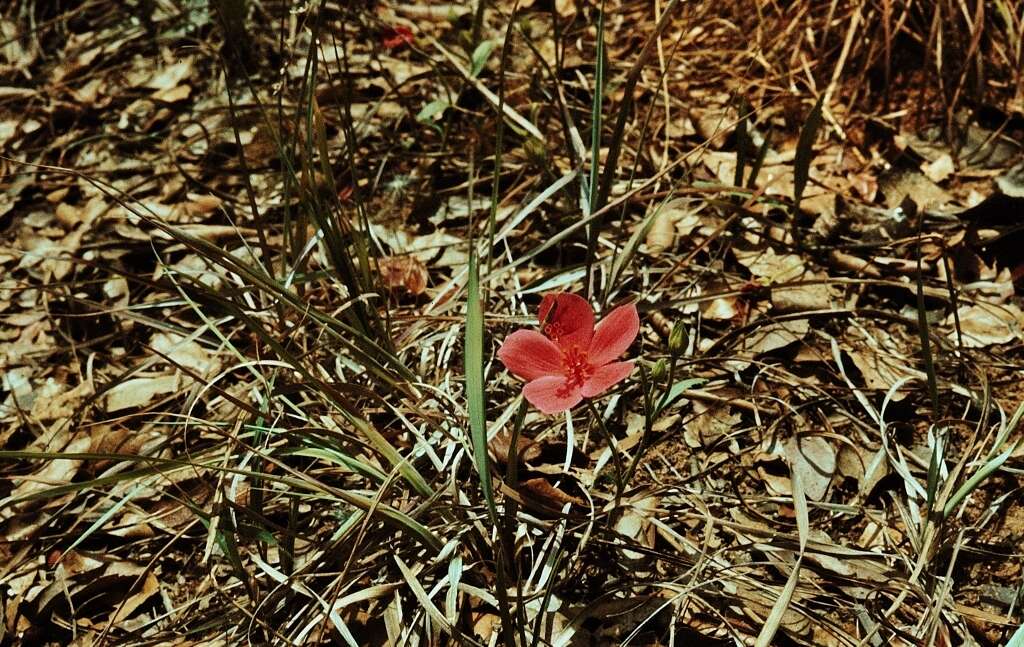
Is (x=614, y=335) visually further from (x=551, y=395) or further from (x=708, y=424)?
(x=708, y=424)

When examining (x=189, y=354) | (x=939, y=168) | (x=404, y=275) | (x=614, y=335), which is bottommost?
(x=189, y=354)

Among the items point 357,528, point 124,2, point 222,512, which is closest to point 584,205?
point 357,528

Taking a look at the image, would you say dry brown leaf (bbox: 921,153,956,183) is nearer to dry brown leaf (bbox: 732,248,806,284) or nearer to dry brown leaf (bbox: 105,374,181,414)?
dry brown leaf (bbox: 732,248,806,284)

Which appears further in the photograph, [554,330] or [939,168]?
[939,168]

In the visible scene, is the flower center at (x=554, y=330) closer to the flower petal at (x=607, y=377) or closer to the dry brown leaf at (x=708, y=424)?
the flower petal at (x=607, y=377)

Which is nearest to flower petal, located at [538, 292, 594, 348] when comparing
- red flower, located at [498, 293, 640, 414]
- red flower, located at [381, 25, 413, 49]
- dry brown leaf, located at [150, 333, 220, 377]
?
red flower, located at [498, 293, 640, 414]

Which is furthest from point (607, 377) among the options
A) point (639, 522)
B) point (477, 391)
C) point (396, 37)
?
point (396, 37)

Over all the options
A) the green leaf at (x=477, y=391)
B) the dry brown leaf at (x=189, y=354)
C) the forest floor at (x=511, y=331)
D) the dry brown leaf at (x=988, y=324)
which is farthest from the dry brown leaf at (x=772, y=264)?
the dry brown leaf at (x=189, y=354)
